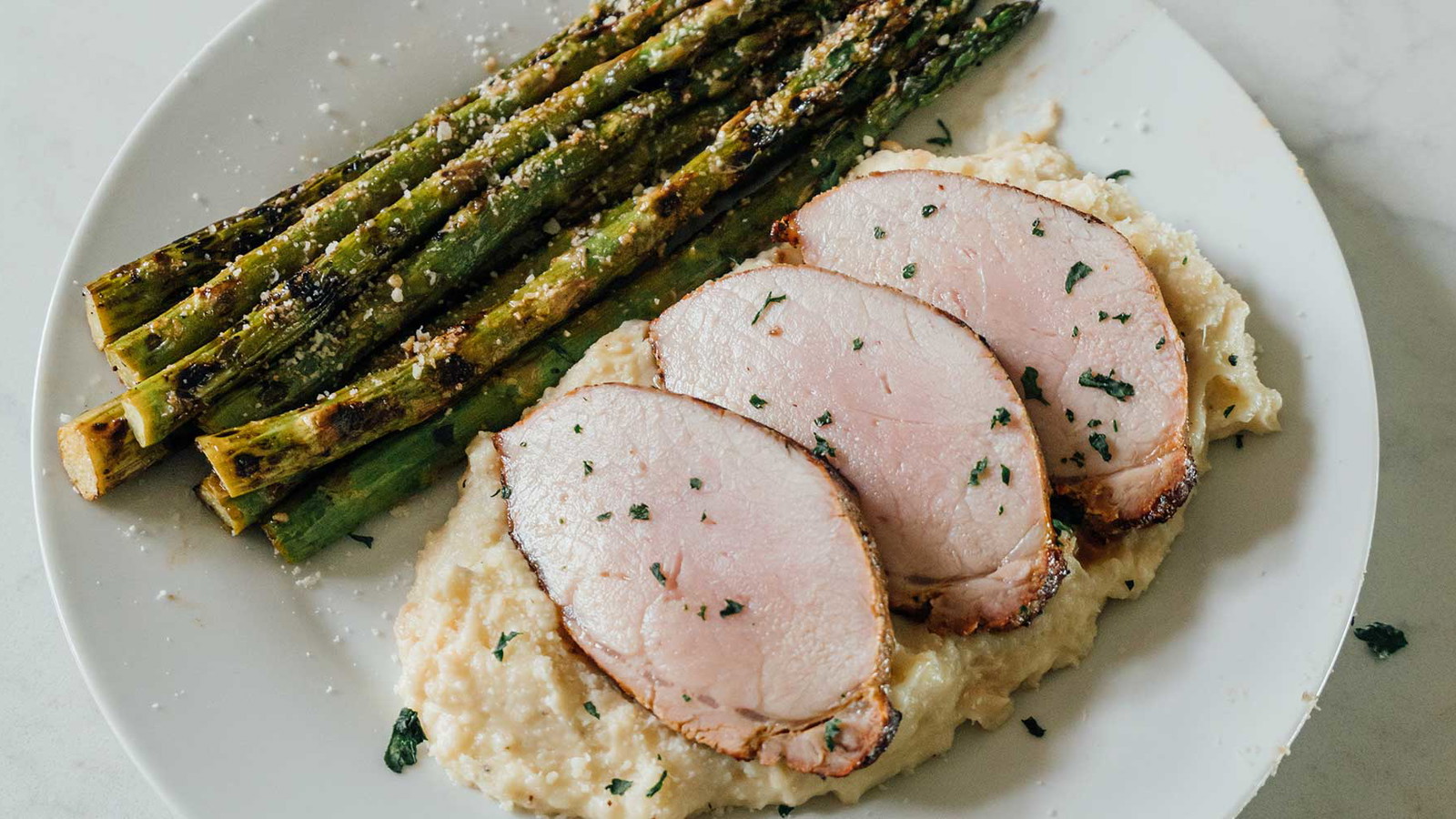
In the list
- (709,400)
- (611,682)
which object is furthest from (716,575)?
(709,400)

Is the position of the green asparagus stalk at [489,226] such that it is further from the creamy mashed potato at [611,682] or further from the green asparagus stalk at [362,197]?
the creamy mashed potato at [611,682]

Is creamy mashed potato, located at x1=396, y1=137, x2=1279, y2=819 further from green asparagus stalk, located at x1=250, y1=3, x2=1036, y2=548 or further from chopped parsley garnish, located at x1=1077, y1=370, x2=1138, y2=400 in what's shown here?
chopped parsley garnish, located at x1=1077, y1=370, x2=1138, y2=400

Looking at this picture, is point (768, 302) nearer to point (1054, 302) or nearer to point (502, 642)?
point (1054, 302)

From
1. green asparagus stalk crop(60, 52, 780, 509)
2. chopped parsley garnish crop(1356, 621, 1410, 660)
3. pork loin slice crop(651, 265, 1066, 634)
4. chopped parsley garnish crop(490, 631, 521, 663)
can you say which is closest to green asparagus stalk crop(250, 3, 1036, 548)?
green asparagus stalk crop(60, 52, 780, 509)

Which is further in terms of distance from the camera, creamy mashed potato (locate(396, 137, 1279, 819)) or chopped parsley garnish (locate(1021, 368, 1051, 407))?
chopped parsley garnish (locate(1021, 368, 1051, 407))

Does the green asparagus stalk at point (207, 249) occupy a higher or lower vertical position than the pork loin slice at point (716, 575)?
higher

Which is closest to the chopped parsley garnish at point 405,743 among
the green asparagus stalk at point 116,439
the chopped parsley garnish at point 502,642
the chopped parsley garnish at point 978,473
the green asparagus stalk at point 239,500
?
the chopped parsley garnish at point 502,642
